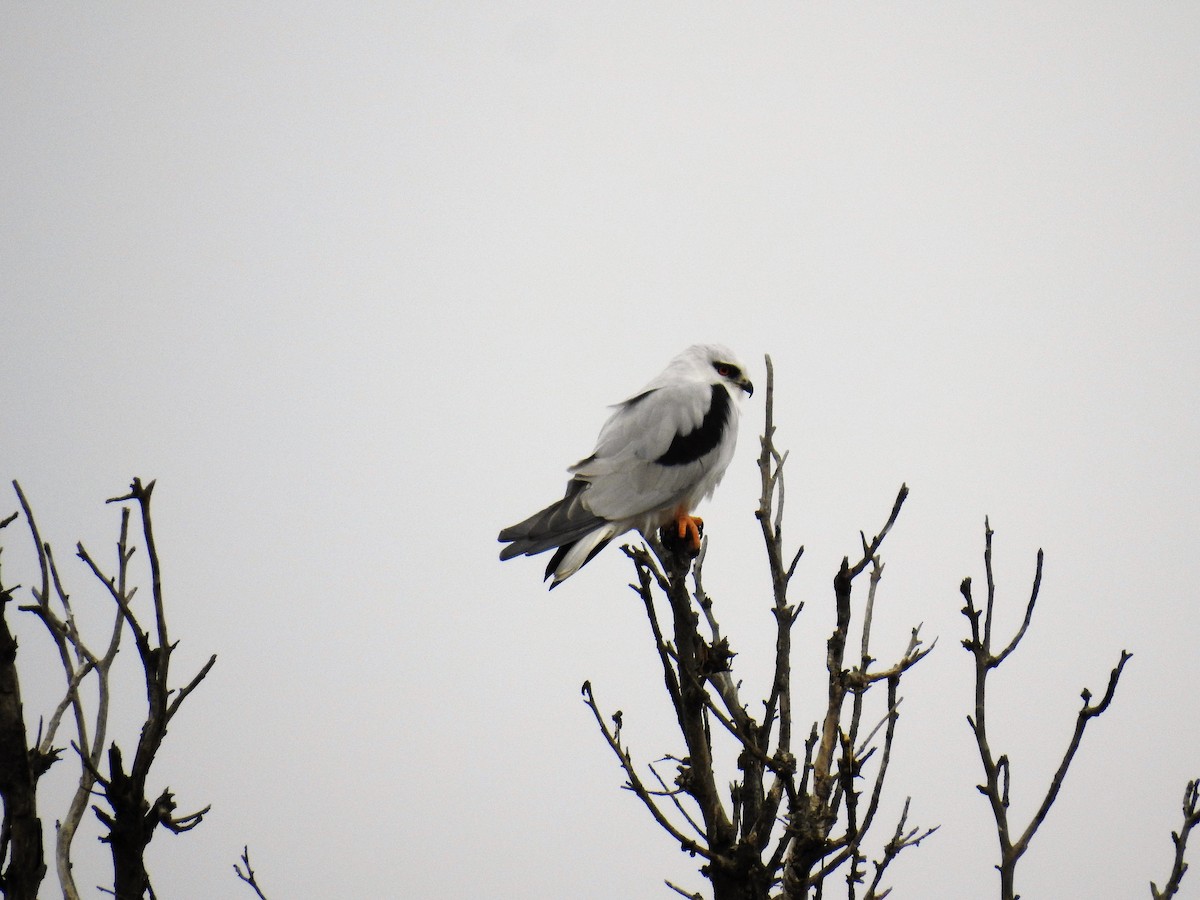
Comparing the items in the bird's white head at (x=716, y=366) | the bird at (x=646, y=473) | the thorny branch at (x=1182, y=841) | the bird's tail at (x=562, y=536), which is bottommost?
the thorny branch at (x=1182, y=841)

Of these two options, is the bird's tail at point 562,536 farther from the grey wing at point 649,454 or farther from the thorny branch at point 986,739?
the thorny branch at point 986,739

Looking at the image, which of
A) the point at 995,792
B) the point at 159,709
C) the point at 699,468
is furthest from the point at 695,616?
the point at 699,468

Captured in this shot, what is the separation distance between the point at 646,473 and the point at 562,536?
0.81m

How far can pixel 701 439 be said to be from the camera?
5.05 m

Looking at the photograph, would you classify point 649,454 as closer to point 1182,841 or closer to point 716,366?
point 716,366

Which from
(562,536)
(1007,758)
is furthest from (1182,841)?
(562,536)

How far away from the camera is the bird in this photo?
4.32 meters

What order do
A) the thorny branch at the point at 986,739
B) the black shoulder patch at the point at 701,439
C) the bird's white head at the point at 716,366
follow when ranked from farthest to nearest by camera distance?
the bird's white head at the point at 716,366
the black shoulder patch at the point at 701,439
the thorny branch at the point at 986,739

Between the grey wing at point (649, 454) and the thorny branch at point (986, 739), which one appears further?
the grey wing at point (649, 454)

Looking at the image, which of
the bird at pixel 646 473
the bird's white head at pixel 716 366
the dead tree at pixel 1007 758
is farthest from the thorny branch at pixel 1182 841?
the bird's white head at pixel 716 366

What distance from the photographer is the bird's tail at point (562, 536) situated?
4.12 m

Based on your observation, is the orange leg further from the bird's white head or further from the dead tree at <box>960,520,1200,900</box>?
the dead tree at <box>960,520,1200,900</box>

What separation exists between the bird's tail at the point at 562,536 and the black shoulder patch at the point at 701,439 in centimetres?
64

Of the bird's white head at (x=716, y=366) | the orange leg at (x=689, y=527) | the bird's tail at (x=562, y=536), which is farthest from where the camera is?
the bird's white head at (x=716, y=366)
